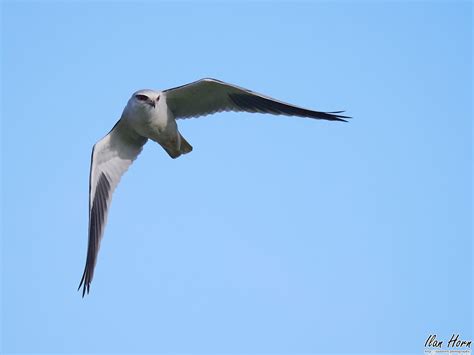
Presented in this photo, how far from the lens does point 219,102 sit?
991cm

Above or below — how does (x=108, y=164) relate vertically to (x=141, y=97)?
below

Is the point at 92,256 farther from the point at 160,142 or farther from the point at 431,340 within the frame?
the point at 431,340

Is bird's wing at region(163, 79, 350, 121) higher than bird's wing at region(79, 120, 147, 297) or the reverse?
higher

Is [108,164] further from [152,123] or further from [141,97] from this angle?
[141,97]

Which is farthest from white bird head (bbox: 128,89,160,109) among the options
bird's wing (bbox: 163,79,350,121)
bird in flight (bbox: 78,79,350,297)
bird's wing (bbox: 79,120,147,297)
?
bird's wing (bbox: 79,120,147,297)

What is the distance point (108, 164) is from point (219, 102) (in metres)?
1.84

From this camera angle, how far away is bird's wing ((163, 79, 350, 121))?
30.6 ft

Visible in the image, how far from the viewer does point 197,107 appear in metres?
10.0

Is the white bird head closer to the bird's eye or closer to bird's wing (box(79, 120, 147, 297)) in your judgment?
the bird's eye

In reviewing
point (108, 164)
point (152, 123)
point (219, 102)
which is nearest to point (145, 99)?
point (152, 123)

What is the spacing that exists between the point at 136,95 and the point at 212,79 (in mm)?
998

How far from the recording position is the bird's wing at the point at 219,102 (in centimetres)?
933

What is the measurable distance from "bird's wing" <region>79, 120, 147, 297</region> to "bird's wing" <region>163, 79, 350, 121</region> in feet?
2.69

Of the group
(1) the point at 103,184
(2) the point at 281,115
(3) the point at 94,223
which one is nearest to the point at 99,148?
(1) the point at 103,184
